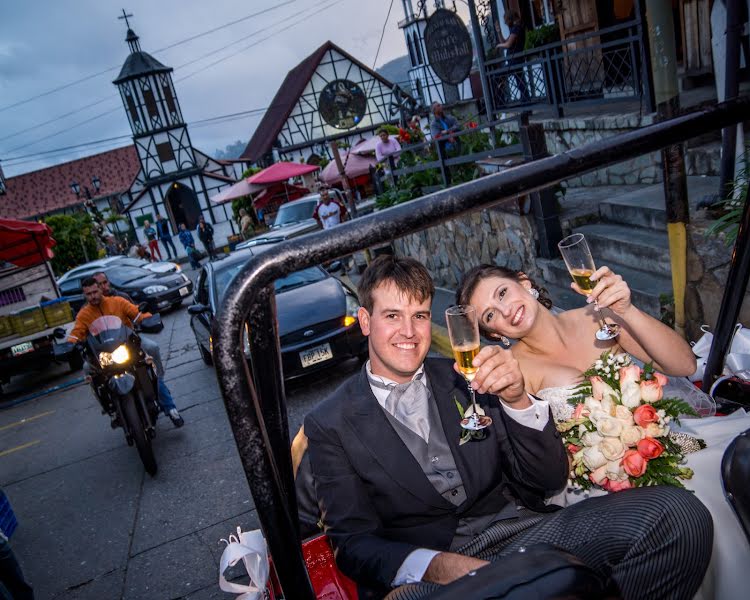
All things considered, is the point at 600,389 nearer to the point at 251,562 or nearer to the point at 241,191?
the point at 251,562

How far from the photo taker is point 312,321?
23.8 ft

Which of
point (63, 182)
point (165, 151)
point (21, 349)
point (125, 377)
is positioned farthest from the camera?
point (63, 182)

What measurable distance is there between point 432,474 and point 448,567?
20.3 inches

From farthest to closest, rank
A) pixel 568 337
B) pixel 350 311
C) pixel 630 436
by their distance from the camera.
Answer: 1. pixel 350 311
2. pixel 568 337
3. pixel 630 436

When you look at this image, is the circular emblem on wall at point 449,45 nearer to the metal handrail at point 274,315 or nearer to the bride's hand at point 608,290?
the bride's hand at point 608,290

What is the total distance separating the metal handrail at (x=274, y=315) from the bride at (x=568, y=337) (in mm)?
1498

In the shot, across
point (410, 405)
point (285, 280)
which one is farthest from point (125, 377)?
point (410, 405)

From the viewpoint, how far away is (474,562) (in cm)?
190

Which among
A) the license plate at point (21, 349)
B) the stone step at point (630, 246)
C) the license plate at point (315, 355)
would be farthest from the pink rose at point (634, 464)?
the license plate at point (21, 349)

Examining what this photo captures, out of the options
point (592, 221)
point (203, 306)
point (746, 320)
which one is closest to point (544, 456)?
point (746, 320)

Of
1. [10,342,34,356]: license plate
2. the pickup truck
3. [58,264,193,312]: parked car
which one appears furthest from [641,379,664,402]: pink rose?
[58,264,193,312]: parked car

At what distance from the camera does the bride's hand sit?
95.3 inches

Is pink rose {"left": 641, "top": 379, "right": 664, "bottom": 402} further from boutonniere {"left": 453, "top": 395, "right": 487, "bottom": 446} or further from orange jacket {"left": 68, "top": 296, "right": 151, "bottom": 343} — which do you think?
orange jacket {"left": 68, "top": 296, "right": 151, "bottom": 343}

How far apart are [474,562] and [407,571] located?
26cm
